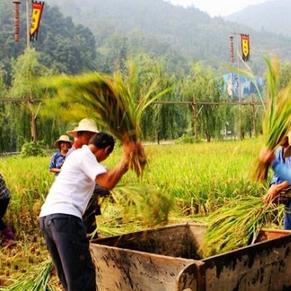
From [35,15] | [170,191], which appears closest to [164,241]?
[170,191]

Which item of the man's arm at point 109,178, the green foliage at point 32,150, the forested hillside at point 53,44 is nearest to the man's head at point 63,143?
the man's arm at point 109,178

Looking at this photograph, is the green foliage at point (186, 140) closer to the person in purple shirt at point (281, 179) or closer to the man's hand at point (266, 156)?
the person in purple shirt at point (281, 179)

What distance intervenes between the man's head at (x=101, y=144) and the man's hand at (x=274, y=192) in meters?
1.16

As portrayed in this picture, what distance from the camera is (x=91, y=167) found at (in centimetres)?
332

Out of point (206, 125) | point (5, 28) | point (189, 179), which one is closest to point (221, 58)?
point (5, 28)

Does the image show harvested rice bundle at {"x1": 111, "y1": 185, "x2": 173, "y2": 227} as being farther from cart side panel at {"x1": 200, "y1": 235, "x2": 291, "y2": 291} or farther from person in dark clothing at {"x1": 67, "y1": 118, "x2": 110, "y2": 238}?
cart side panel at {"x1": 200, "y1": 235, "x2": 291, "y2": 291}

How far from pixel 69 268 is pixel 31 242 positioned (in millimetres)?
3153

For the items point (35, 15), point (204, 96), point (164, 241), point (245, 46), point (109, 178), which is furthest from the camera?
point (245, 46)

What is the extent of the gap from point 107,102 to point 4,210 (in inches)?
124

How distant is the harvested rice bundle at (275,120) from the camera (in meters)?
3.49

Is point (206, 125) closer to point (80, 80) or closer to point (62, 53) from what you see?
point (80, 80)

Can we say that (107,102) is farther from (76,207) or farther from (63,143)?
(63,143)

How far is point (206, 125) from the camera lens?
2306cm

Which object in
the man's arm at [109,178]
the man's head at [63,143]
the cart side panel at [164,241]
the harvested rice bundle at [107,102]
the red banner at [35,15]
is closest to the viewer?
the man's arm at [109,178]
